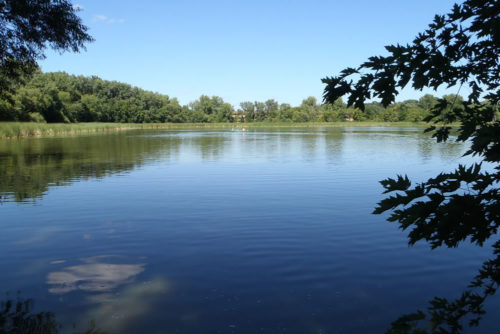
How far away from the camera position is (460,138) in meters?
2.96

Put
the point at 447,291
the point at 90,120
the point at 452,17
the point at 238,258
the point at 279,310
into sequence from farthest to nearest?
1. the point at 90,120
2. the point at 238,258
3. the point at 447,291
4. the point at 279,310
5. the point at 452,17

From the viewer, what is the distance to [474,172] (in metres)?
2.73

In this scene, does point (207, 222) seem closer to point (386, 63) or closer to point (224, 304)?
point (224, 304)

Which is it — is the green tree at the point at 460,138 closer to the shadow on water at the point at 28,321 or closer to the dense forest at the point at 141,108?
the shadow on water at the point at 28,321

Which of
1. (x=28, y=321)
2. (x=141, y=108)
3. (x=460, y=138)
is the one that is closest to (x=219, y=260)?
(x=28, y=321)

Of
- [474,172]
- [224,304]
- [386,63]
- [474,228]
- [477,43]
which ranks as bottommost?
[224,304]

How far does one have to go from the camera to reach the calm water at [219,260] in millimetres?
5844

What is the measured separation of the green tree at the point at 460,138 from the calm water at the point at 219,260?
320cm

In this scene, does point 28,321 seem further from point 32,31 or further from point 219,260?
point 32,31

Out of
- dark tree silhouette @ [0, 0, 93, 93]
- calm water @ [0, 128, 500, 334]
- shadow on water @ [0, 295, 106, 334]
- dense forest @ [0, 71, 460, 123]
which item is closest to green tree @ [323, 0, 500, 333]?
calm water @ [0, 128, 500, 334]

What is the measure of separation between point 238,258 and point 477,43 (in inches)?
247

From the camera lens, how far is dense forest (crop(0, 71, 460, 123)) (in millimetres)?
93400

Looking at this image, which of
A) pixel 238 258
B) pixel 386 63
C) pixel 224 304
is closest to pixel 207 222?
pixel 238 258

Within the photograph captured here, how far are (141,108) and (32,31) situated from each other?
138m
